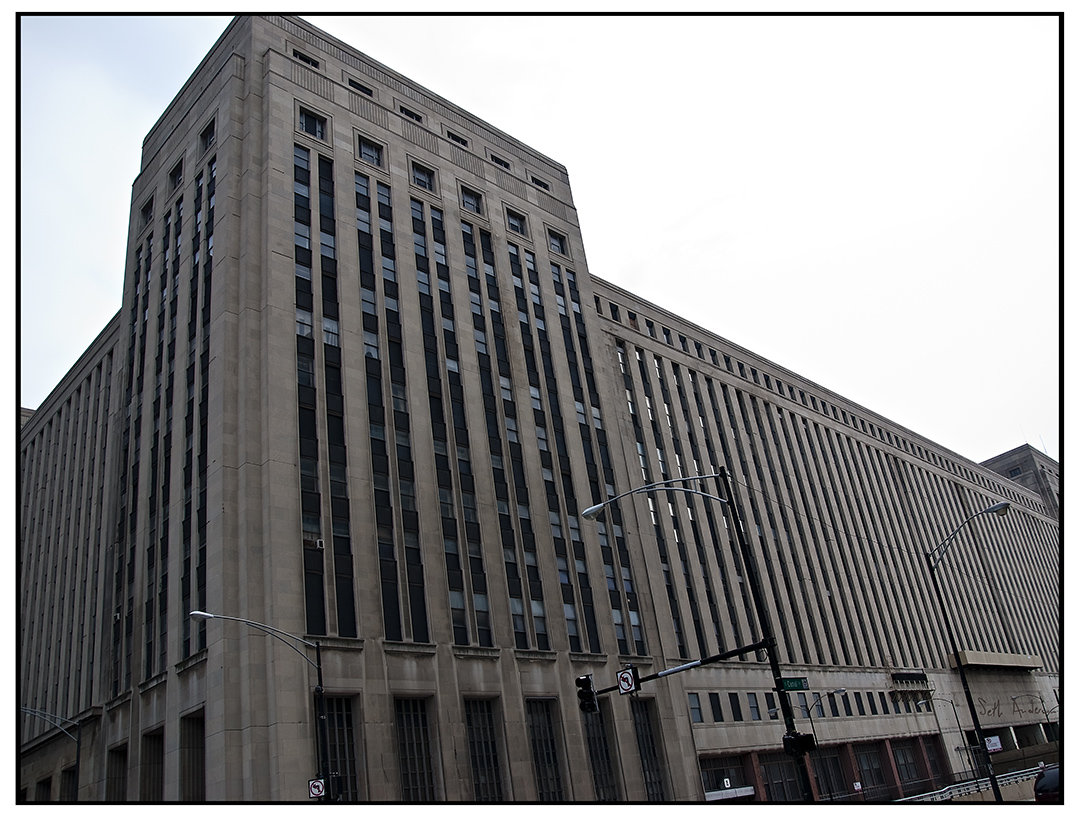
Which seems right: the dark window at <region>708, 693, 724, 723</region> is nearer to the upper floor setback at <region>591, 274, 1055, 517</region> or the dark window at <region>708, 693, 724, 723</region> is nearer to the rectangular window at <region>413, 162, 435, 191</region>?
the upper floor setback at <region>591, 274, 1055, 517</region>

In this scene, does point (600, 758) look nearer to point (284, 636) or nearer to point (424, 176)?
point (284, 636)

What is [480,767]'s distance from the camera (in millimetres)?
38594

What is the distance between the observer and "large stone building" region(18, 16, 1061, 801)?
121 ft

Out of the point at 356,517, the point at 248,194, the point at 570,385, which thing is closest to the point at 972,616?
the point at 570,385

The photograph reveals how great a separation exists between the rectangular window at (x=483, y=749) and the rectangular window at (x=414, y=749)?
2.22 meters

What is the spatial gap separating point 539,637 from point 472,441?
11.3 meters

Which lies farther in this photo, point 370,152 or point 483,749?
point 370,152

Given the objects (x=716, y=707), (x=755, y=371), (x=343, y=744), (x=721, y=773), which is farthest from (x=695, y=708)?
(x=755, y=371)

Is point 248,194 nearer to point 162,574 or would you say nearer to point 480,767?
point 162,574

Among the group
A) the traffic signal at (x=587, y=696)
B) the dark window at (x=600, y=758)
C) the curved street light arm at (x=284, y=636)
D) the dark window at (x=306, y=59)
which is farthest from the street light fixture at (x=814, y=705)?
the dark window at (x=306, y=59)

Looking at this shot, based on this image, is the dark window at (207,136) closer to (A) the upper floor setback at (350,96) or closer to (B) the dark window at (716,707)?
(A) the upper floor setback at (350,96)

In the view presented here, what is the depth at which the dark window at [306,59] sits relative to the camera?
51.6m

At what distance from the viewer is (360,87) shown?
5422cm

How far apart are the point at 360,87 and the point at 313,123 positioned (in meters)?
5.88
